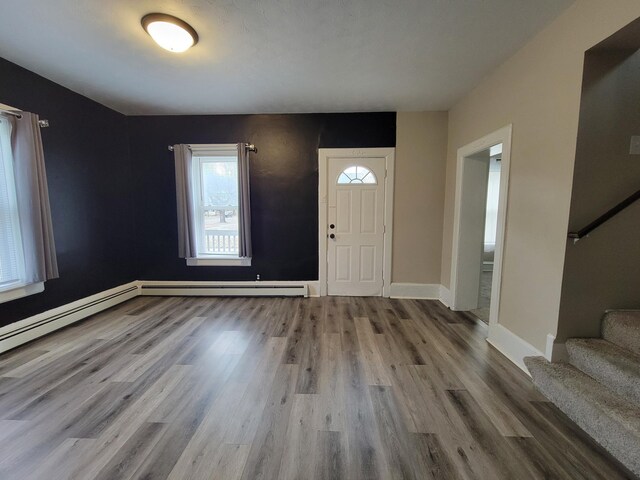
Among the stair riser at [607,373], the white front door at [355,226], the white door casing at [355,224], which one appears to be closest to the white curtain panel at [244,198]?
the white door casing at [355,224]

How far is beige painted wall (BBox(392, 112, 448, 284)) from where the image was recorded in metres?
3.53

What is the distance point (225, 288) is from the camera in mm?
3801

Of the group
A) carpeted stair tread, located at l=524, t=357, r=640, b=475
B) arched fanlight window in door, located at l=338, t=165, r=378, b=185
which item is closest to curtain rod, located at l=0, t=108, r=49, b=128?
arched fanlight window in door, located at l=338, t=165, r=378, b=185

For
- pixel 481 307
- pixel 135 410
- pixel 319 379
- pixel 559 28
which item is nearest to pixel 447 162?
pixel 559 28

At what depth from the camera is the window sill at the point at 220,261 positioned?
379cm

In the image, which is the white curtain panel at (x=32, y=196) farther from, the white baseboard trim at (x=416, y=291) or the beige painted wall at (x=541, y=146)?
the beige painted wall at (x=541, y=146)

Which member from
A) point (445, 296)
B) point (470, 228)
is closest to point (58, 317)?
point (445, 296)

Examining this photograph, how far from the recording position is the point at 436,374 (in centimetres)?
196

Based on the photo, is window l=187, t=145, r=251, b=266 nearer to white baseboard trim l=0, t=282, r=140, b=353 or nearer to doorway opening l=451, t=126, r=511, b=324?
white baseboard trim l=0, t=282, r=140, b=353

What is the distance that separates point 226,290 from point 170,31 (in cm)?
305

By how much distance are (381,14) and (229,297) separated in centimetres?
367

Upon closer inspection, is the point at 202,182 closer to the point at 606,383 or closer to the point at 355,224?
the point at 355,224

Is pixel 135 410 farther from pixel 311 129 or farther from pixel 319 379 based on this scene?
pixel 311 129

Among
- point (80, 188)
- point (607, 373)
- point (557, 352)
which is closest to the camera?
point (607, 373)
